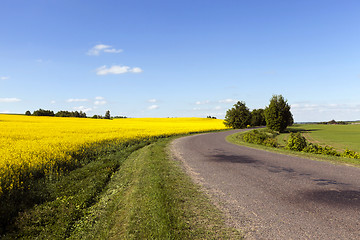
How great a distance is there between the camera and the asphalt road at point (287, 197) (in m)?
4.24

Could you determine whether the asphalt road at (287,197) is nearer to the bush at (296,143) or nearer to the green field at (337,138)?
the bush at (296,143)

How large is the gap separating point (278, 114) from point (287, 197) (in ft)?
154

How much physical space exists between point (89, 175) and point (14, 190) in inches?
114

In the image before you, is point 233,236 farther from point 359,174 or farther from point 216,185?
point 359,174

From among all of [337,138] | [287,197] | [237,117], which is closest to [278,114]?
[237,117]

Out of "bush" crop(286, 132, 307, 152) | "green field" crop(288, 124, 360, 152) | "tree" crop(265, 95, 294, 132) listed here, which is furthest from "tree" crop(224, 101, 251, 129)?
"bush" crop(286, 132, 307, 152)

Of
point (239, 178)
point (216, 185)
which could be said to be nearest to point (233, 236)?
point (216, 185)

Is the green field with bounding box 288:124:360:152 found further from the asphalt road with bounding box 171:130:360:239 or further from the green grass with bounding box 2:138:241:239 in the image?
the green grass with bounding box 2:138:241:239

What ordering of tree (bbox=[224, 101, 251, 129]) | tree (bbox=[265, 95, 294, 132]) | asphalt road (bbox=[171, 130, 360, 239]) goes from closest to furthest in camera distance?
asphalt road (bbox=[171, 130, 360, 239]), tree (bbox=[265, 95, 294, 132]), tree (bbox=[224, 101, 251, 129])

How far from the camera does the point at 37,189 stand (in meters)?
8.00

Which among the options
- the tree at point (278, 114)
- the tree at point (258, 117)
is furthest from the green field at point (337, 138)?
the tree at point (258, 117)

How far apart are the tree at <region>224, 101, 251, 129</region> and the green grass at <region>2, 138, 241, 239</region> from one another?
172 feet

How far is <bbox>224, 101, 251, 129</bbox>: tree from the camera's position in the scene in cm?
5841

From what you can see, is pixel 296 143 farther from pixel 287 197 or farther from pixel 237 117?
pixel 237 117
